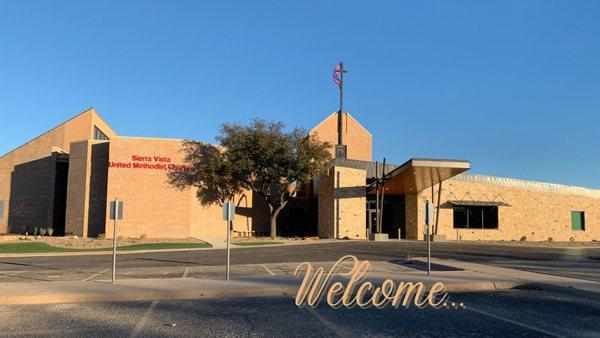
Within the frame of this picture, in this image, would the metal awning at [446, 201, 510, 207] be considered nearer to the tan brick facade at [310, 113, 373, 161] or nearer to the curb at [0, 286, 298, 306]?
the tan brick facade at [310, 113, 373, 161]

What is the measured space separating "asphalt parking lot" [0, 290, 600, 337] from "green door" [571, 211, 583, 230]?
39.4 meters

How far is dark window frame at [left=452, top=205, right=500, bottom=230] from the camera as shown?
4369 centimetres

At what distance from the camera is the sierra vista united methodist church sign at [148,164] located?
1533 inches

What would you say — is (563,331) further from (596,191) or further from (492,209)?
(596,191)

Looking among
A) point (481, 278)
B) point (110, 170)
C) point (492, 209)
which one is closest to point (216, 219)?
point (110, 170)

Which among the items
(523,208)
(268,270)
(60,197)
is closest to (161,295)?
(268,270)

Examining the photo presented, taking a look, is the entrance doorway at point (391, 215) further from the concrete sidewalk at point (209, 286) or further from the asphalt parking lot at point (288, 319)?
the asphalt parking lot at point (288, 319)

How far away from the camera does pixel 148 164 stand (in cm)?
3966

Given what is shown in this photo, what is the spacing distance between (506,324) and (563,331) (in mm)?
859

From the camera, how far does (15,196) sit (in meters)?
46.6

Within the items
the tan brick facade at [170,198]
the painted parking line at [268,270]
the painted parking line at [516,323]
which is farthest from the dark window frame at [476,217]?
the painted parking line at [516,323]

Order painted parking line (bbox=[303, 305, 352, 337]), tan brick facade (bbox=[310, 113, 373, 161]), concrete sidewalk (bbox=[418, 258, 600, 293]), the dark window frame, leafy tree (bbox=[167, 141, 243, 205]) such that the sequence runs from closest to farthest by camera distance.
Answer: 1. painted parking line (bbox=[303, 305, 352, 337])
2. concrete sidewalk (bbox=[418, 258, 600, 293])
3. leafy tree (bbox=[167, 141, 243, 205])
4. the dark window frame
5. tan brick facade (bbox=[310, 113, 373, 161])

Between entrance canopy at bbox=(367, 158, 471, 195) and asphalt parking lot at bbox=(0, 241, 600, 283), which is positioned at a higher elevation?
entrance canopy at bbox=(367, 158, 471, 195)

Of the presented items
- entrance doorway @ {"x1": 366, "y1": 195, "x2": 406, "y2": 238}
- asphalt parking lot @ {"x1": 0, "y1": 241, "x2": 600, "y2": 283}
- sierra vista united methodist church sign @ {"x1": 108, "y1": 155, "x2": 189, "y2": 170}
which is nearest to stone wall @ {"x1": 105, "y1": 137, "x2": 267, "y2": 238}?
sierra vista united methodist church sign @ {"x1": 108, "y1": 155, "x2": 189, "y2": 170}
